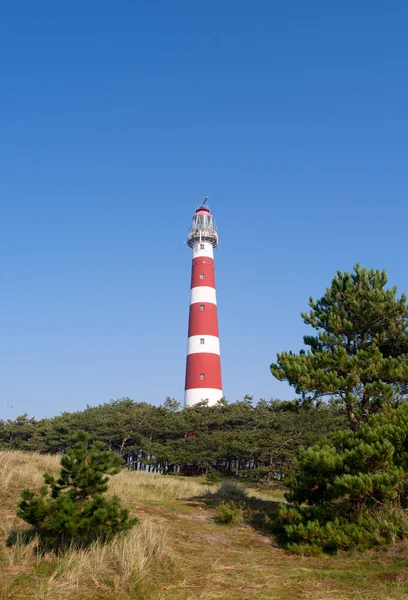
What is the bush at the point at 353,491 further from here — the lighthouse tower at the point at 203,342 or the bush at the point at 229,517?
the lighthouse tower at the point at 203,342

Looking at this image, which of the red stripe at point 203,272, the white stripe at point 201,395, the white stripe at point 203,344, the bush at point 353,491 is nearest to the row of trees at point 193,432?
the white stripe at point 201,395

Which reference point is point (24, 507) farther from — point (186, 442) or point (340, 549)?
point (186, 442)

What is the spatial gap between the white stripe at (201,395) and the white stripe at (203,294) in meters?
8.02

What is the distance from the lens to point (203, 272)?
136 feet

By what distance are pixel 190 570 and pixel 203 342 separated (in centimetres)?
3167

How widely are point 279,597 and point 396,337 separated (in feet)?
30.0

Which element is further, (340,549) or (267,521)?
(267,521)

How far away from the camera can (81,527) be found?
681 centimetres

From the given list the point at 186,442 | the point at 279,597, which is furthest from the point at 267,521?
the point at 186,442

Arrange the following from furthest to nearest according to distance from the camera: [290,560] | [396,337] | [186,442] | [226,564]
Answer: [186,442], [396,337], [290,560], [226,564]

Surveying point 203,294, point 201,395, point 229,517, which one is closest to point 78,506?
point 229,517

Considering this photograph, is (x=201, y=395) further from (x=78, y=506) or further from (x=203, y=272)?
(x=78, y=506)

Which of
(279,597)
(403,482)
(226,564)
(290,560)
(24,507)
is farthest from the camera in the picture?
(403,482)

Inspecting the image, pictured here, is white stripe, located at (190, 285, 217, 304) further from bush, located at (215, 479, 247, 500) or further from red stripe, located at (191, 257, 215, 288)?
bush, located at (215, 479, 247, 500)
